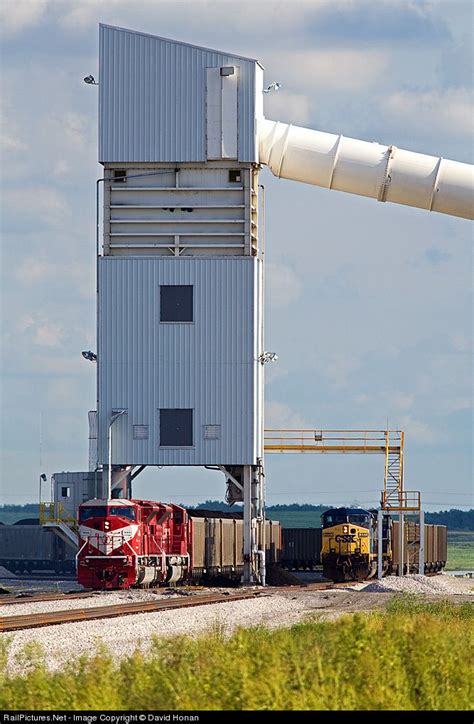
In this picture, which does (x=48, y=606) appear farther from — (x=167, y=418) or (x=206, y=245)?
(x=206, y=245)

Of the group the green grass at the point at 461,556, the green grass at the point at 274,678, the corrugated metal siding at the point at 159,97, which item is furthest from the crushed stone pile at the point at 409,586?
the green grass at the point at 461,556

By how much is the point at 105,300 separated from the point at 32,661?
31.7m

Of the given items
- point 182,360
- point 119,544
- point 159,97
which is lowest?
point 119,544

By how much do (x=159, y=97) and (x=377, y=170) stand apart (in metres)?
9.27

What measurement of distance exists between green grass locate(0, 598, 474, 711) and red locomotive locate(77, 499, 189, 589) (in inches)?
1026

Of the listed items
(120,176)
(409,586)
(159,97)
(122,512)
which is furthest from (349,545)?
(159,97)

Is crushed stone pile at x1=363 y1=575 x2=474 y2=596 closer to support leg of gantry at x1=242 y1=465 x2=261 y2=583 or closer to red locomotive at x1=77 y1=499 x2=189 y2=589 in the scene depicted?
support leg of gantry at x1=242 y1=465 x2=261 y2=583

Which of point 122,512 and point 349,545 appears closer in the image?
point 122,512

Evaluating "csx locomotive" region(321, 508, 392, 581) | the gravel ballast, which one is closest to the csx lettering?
"csx locomotive" region(321, 508, 392, 581)

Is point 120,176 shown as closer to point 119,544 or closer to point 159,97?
point 159,97

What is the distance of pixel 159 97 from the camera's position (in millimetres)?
50969

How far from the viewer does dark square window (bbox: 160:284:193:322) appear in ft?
168

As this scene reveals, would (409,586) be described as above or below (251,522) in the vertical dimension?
below

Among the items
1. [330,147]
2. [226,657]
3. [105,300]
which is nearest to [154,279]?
[105,300]
